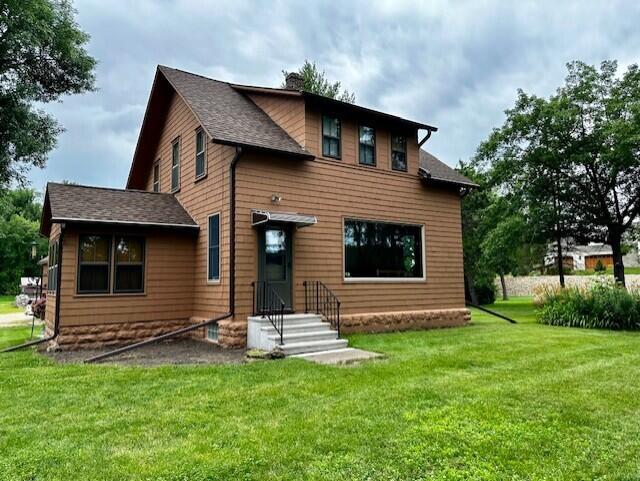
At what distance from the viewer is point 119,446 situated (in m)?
3.63

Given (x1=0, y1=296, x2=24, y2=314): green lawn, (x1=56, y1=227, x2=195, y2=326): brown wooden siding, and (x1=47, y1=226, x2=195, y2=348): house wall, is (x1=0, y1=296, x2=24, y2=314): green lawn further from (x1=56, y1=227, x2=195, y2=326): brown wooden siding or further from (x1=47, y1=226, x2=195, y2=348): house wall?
(x1=56, y1=227, x2=195, y2=326): brown wooden siding

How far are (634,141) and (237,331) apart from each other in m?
16.9

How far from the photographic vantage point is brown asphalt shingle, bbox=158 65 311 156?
9.24 m

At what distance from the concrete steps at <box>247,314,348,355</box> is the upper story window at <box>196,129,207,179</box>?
3.86 meters

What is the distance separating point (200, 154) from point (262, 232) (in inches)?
112

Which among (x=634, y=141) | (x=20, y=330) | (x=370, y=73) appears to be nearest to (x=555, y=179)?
(x=634, y=141)

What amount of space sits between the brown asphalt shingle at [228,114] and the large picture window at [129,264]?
3.04 metres

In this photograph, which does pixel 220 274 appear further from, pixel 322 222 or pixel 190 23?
pixel 190 23

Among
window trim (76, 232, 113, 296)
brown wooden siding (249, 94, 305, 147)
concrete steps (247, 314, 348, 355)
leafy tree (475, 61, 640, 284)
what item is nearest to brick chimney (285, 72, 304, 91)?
brown wooden siding (249, 94, 305, 147)

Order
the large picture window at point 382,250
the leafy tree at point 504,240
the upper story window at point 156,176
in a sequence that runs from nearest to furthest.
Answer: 1. the large picture window at point 382,250
2. the upper story window at point 156,176
3. the leafy tree at point 504,240

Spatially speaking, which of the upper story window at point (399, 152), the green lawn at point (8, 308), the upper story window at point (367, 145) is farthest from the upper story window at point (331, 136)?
the green lawn at point (8, 308)

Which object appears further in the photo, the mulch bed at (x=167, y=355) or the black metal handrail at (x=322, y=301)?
the black metal handrail at (x=322, y=301)

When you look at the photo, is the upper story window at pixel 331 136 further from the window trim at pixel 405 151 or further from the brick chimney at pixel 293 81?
the brick chimney at pixel 293 81

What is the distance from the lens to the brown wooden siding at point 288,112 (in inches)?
406
